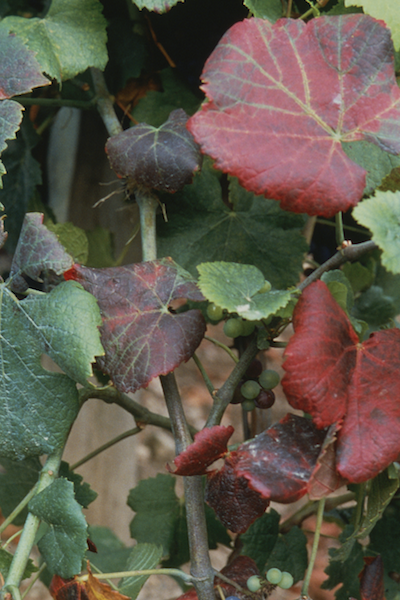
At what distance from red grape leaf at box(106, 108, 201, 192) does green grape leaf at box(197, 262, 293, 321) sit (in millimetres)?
133

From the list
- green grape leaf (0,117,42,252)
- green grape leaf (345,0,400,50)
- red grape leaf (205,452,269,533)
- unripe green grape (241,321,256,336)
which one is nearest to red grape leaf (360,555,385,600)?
red grape leaf (205,452,269,533)

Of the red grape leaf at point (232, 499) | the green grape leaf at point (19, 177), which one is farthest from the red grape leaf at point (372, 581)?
the green grape leaf at point (19, 177)

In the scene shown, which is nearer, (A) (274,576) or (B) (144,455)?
(A) (274,576)

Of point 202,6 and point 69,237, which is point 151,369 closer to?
point 69,237

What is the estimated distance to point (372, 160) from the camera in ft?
1.62

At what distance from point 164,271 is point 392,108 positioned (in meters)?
0.25

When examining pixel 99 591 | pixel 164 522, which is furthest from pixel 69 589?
pixel 164 522

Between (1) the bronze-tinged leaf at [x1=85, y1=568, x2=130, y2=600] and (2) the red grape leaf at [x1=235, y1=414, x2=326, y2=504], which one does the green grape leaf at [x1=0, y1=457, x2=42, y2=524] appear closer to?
(1) the bronze-tinged leaf at [x1=85, y1=568, x2=130, y2=600]

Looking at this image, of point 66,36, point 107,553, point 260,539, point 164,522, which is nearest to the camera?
point 66,36

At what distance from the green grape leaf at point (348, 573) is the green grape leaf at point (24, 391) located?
453 mm

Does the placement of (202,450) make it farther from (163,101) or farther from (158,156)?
(163,101)

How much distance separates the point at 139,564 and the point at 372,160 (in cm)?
47

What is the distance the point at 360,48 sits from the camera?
476mm

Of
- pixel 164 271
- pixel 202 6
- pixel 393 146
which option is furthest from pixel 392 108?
pixel 202 6
